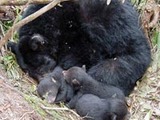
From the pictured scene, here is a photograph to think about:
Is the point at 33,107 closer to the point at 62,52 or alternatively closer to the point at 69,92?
the point at 69,92

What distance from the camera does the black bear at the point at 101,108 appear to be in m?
3.84

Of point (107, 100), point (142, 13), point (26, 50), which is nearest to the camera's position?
point (107, 100)

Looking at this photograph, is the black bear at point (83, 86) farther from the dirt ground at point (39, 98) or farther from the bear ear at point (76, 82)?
the dirt ground at point (39, 98)

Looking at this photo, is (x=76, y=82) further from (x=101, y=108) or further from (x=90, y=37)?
(x=90, y=37)

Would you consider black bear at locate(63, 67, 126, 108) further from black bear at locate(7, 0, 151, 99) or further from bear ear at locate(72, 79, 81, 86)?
black bear at locate(7, 0, 151, 99)

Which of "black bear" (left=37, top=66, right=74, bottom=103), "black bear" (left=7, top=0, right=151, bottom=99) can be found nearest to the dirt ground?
"black bear" (left=37, top=66, right=74, bottom=103)

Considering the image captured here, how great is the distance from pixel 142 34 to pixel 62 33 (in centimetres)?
80

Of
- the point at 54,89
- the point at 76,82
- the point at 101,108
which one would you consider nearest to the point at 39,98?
the point at 54,89

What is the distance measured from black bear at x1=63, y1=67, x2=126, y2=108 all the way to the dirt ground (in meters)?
0.18

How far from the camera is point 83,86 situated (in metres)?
4.09

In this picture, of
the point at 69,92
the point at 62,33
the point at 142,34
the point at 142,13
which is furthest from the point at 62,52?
the point at 142,13

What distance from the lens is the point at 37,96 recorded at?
411cm

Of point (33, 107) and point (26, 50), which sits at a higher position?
point (26, 50)

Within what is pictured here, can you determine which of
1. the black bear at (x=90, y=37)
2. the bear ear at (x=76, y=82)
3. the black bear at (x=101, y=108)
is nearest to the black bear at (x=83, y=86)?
the bear ear at (x=76, y=82)
